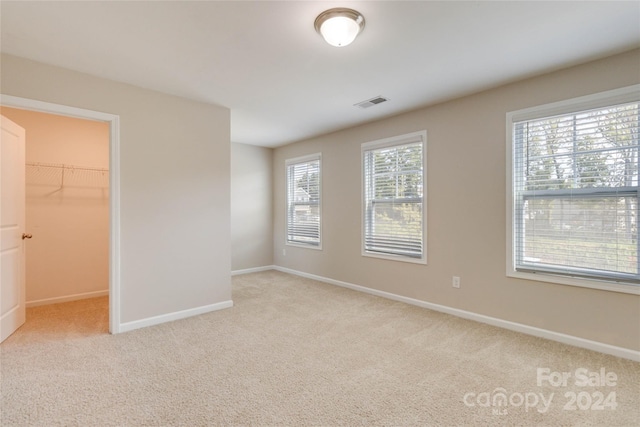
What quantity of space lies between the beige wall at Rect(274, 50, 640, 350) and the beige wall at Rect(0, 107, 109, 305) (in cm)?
358

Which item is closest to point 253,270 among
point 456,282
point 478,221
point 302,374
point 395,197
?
point 395,197

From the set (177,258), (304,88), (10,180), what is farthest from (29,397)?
(304,88)

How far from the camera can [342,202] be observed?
16.3 feet

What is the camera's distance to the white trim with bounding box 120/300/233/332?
314 centimetres

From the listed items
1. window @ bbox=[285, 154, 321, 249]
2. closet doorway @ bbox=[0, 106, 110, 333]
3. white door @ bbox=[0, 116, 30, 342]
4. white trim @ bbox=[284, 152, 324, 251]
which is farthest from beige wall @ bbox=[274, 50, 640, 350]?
white door @ bbox=[0, 116, 30, 342]

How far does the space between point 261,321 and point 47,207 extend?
3.24 metres

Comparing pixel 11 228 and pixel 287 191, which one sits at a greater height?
pixel 287 191

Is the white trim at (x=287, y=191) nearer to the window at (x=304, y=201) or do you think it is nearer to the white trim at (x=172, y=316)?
the window at (x=304, y=201)

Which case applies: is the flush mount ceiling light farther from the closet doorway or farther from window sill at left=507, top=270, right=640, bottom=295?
the closet doorway

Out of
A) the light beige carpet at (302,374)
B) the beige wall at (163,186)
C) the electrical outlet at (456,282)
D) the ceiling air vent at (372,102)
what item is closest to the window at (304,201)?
the ceiling air vent at (372,102)

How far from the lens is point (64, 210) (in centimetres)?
417

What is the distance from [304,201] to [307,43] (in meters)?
3.48

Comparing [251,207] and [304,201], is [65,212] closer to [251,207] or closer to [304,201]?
[251,207]

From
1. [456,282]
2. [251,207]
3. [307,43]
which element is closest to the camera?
[307,43]
